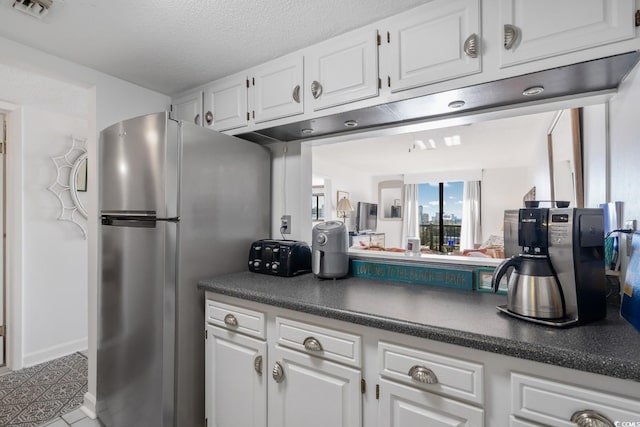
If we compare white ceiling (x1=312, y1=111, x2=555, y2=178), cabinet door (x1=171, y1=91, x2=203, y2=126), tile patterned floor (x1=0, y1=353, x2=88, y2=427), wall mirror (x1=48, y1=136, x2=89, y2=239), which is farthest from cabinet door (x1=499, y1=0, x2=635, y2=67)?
wall mirror (x1=48, y1=136, x2=89, y2=239)

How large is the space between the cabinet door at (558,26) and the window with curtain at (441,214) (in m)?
6.27

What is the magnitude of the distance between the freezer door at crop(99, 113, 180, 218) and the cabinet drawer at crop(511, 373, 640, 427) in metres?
1.53

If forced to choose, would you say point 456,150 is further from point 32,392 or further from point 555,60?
point 32,392

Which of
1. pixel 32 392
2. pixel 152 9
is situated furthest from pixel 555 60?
pixel 32 392

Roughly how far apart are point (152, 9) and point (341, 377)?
1760 mm

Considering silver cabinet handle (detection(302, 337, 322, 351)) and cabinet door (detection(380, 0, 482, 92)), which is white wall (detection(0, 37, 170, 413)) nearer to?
silver cabinet handle (detection(302, 337, 322, 351))

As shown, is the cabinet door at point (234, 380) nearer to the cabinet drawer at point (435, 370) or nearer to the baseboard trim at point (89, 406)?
the cabinet drawer at point (435, 370)

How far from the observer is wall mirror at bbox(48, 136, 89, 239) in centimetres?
282

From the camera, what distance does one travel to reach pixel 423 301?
51.1 inches

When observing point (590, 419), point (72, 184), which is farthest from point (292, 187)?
point (72, 184)

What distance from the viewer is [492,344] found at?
0.90m

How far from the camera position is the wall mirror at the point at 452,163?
367 centimetres

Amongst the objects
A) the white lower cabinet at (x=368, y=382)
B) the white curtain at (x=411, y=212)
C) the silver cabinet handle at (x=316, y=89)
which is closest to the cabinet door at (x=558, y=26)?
the silver cabinet handle at (x=316, y=89)

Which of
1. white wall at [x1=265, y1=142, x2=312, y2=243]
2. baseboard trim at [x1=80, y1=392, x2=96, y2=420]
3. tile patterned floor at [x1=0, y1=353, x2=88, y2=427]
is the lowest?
tile patterned floor at [x1=0, y1=353, x2=88, y2=427]
